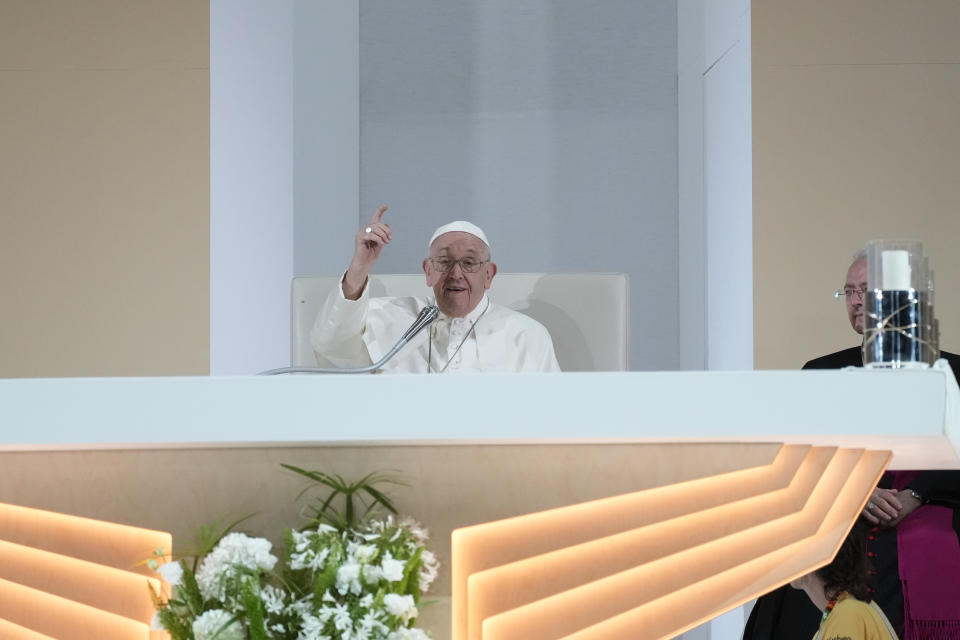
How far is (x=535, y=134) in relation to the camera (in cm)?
487

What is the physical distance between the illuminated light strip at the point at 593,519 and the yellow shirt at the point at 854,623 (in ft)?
3.77

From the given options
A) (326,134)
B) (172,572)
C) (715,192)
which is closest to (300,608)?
(172,572)

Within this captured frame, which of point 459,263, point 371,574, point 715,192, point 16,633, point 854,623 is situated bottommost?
point 854,623

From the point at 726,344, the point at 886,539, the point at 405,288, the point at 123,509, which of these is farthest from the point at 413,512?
the point at 726,344

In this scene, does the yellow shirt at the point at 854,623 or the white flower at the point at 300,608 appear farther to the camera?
the yellow shirt at the point at 854,623

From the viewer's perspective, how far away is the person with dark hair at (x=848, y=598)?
243cm

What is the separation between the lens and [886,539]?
2.74 metres

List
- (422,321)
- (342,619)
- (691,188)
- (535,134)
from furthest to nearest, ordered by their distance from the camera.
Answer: (535,134), (691,188), (422,321), (342,619)

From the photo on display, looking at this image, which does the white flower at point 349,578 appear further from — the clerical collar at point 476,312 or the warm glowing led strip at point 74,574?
the clerical collar at point 476,312

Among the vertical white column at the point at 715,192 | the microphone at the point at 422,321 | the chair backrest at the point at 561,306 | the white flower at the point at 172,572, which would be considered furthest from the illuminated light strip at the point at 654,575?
the vertical white column at the point at 715,192

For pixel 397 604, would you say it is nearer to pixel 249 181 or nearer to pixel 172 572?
pixel 172 572

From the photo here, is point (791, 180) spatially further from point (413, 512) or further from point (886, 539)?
point (413, 512)

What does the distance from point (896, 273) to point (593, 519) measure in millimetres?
492

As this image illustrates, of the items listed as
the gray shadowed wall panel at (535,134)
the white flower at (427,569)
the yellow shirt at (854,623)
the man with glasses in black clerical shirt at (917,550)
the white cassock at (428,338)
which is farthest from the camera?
the gray shadowed wall panel at (535,134)
